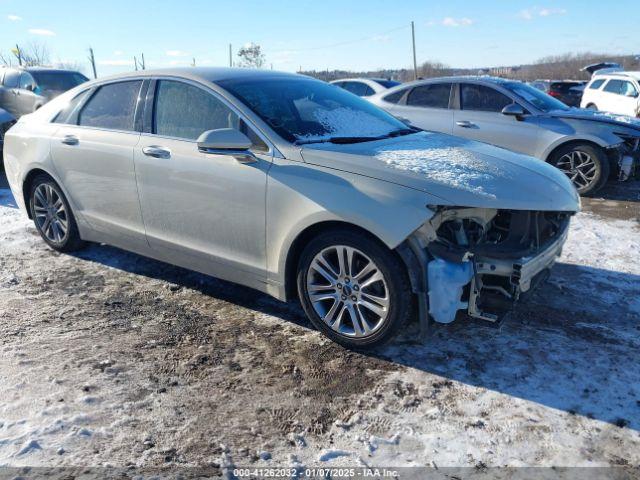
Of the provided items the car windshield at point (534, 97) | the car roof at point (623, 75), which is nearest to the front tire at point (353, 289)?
the car windshield at point (534, 97)

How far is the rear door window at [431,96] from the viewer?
26.5 ft

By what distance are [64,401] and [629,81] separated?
17.6m

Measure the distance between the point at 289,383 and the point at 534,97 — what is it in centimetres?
657

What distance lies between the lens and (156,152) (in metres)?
3.90

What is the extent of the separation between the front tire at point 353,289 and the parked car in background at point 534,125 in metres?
4.74

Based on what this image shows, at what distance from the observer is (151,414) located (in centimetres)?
276

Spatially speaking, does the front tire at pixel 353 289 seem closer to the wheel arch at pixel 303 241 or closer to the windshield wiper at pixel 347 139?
the wheel arch at pixel 303 241

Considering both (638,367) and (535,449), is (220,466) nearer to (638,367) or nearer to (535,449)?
(535,449)

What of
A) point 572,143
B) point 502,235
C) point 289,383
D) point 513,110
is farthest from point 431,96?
point 289,383

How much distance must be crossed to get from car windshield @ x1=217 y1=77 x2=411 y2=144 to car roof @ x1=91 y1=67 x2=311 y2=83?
8 centimetres

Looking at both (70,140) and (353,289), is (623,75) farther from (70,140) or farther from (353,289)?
(70,140)

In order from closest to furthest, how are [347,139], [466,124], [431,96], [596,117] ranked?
[347,139]
[596,117]
[466,124]
[431,96]

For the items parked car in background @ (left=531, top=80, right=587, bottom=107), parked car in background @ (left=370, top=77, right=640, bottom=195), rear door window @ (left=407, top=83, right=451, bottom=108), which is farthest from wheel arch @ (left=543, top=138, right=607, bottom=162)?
parked car in background @ (left=531, top=80, right=587, bottom=107)

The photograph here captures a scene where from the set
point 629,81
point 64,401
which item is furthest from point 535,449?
point 629,81
